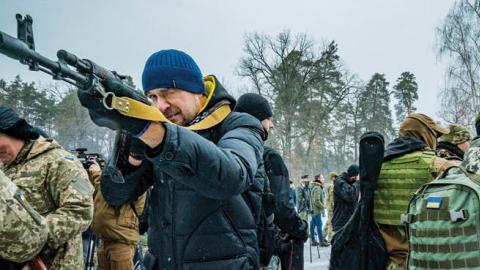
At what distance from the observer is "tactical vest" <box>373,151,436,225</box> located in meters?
2.85

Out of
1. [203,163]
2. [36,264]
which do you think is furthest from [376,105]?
[203,163]

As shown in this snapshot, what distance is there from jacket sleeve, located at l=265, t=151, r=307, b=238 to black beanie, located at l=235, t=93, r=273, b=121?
13.3 inches

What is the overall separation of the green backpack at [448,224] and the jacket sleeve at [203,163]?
790mm

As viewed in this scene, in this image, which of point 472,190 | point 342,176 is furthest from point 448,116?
point 472,190

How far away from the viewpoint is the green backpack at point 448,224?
59.0 inches

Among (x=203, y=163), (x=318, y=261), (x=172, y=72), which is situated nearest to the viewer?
(x=203, y=163)

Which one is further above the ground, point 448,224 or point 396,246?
point 448,224

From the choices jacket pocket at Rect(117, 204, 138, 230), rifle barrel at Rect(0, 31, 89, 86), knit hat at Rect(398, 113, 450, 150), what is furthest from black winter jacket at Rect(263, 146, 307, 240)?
rifle barrel at Rect(0, 31, 89, 86)

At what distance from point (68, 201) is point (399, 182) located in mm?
2199

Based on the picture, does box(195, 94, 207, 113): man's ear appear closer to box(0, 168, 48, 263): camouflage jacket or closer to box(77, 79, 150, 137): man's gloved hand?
box(77, 79, 150, 137): man's gloved hand

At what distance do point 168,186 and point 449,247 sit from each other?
1101 mm

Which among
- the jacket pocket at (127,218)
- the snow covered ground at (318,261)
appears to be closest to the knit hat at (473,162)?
the jacket pocket at (127,218)

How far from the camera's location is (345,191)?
8.07 m

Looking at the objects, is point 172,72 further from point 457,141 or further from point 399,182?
point 457,141
